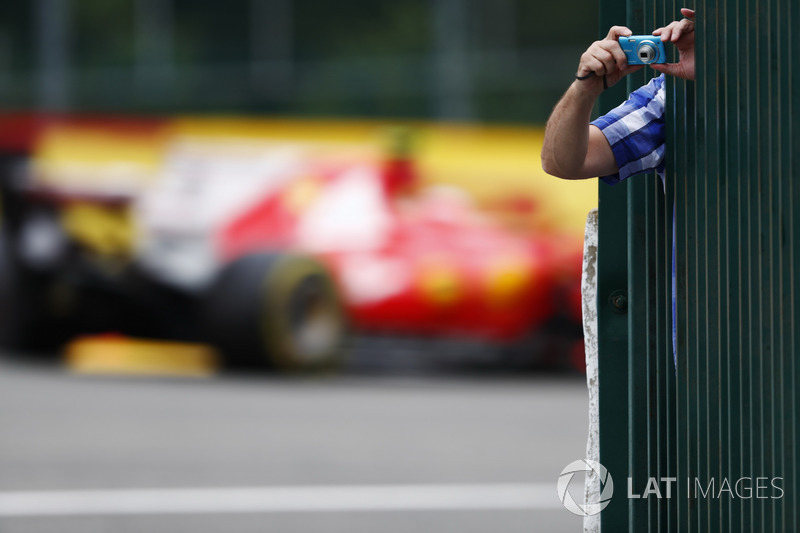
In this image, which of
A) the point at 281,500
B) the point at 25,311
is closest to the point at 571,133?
the point at 281,500

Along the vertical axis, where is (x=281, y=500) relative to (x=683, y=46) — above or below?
below

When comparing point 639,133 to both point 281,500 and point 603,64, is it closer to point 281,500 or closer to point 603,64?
point 603,64

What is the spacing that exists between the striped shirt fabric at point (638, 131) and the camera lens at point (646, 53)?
16 cm

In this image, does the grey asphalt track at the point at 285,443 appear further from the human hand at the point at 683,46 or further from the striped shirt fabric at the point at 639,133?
the human hand at the point at 683,46

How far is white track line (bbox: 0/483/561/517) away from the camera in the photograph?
560 centimetres

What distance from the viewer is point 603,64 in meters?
2.20

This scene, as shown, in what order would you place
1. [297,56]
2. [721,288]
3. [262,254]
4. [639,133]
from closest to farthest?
[721,288], [639,133], [262,254], [297,56]

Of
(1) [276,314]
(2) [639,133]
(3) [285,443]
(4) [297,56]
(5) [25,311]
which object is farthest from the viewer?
(4) [297,56]

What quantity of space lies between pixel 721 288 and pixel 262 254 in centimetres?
778

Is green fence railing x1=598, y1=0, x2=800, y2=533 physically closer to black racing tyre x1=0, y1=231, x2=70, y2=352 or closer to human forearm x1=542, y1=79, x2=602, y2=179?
human forearm x1=542, y1=79, x2=602, y2=179

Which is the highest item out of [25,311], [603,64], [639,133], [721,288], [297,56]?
[297,56]

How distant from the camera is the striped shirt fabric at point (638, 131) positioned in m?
2.30

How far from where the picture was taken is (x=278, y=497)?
5879mm

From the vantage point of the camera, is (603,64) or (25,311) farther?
(25,311)
